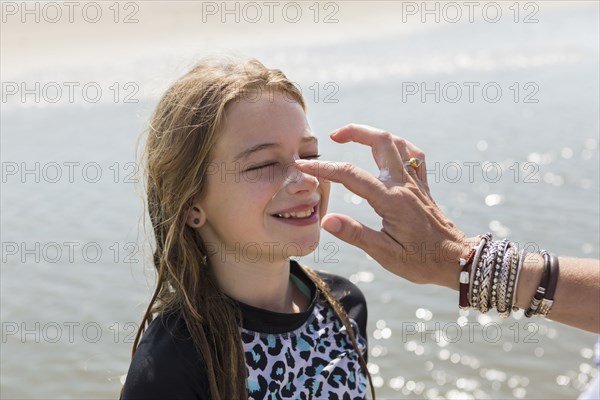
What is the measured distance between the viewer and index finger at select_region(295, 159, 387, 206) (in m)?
2.24

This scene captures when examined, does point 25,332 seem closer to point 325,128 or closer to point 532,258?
point 532,258

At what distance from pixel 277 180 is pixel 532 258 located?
861 mm

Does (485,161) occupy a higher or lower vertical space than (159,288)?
lower

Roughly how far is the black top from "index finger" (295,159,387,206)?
24.7 inches

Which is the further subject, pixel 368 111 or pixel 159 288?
pixel 368 111

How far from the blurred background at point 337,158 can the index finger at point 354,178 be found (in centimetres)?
114

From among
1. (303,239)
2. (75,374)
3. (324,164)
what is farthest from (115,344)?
(324,164)

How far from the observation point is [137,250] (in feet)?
19.5

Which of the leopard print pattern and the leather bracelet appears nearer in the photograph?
the leather bracelet

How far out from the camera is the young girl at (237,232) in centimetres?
252

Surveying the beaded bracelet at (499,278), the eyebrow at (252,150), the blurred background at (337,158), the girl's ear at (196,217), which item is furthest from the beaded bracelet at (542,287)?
the blurred background at (337,158)

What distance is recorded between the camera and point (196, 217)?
2.68 metres

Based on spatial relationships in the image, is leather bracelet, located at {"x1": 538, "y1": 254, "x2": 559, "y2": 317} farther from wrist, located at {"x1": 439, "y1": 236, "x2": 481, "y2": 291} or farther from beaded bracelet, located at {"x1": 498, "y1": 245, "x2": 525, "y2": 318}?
wrist, located at {"x1": 439, "y1": 236, "x2": 481, "y2": 291}

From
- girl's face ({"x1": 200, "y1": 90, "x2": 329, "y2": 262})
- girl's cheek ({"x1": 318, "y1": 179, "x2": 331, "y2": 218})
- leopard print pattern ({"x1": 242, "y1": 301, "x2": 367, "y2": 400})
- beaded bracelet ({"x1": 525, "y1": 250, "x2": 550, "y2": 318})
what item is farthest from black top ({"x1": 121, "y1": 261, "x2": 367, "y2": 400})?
beaded bracelet ({"x1": 525, "y1": 250, "x2": 550, "y2": 318})
